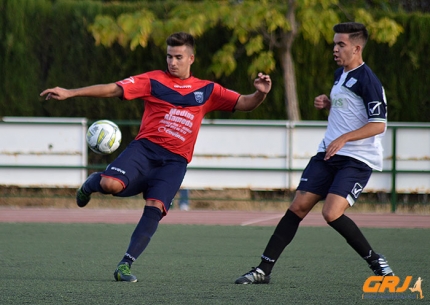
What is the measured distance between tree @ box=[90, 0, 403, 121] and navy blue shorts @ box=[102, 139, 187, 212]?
6.78m

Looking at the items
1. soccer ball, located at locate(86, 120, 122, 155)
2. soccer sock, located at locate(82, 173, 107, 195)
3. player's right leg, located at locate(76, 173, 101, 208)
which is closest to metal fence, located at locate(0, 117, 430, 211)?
soccer ball, located at locate(86, 120, 122, 155)

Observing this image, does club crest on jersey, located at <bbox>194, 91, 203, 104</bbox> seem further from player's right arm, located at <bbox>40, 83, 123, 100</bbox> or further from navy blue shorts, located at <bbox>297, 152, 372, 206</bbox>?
navy blue shorts, located at <bbox>297, 152, 372, 206</bbox>

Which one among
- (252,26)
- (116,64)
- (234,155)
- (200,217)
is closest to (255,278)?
(200,217)

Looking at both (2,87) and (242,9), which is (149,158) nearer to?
(242,9)

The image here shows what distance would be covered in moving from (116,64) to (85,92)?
884 cm

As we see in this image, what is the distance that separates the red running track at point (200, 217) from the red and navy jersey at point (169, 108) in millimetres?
4963

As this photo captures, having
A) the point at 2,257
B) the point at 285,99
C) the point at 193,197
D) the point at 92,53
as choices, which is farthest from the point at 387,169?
the point at 2,257

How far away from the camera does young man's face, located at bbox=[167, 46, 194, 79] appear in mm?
6887

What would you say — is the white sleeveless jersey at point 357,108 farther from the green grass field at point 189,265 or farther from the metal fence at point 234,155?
the metal fence at point 234,155

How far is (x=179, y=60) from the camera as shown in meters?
6.94

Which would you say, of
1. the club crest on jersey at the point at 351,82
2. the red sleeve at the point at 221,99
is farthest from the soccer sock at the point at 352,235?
the red sleeve at the point at 221,99

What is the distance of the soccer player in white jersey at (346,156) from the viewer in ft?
20.4

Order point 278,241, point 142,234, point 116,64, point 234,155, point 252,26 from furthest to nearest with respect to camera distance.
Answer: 1. point 116,64
2. point 234,155
3. point 252,26
4. point 142,234
5. point 278,241

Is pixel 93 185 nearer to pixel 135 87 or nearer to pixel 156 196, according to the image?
pixel 156 196
